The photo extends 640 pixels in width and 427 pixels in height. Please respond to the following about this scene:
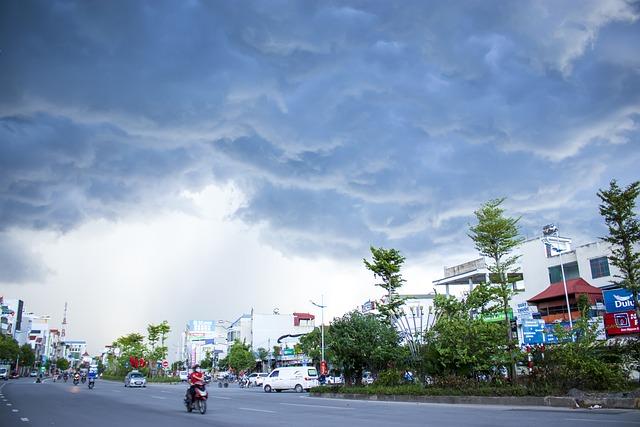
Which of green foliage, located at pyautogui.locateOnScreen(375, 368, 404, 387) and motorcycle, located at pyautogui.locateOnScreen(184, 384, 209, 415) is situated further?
green foliage, located at pyautogui.locateOnScreen(375, 368, 404, 387)

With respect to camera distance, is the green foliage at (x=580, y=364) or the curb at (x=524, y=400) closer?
the curb at (x=524, y=400)

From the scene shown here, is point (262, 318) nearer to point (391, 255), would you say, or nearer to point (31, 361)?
point (31, 361)

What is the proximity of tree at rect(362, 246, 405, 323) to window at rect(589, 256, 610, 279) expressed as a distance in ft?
75.5

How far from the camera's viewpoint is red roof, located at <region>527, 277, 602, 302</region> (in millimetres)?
46375

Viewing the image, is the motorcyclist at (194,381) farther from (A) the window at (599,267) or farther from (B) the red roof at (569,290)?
(A) the window at (599,267)

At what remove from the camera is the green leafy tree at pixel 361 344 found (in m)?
32.8

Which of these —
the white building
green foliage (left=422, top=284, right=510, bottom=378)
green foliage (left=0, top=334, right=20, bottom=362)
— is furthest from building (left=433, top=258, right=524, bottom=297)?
green foliage (left=0, top=334, right=20, bottom=362)

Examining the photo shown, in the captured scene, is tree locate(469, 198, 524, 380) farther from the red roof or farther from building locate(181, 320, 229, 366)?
building locate(181, 320, 229, 366)

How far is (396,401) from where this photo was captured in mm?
26938

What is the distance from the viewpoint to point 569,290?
47.0 metres

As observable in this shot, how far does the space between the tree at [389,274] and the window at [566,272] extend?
2348 cm

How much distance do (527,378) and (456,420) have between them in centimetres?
1047

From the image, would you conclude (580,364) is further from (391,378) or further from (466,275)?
(466,275)

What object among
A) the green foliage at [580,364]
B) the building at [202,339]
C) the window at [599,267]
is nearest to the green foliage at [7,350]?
the building at [202,339]
